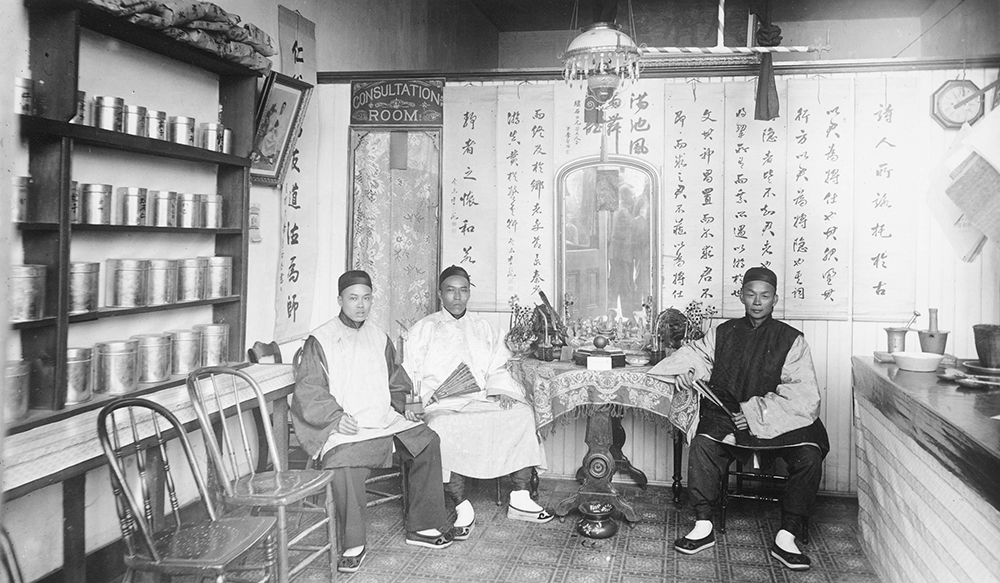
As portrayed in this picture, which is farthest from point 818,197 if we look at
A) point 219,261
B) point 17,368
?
point 17,368

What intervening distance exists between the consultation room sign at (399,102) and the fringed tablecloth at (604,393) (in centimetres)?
193

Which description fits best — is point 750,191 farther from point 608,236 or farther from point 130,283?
point 130,283

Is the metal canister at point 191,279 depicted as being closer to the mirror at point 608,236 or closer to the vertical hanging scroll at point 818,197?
the mirror at point 608,236

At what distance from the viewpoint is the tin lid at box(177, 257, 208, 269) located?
3486 mm

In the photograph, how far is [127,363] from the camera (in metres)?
3.04

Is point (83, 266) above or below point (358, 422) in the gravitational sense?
above

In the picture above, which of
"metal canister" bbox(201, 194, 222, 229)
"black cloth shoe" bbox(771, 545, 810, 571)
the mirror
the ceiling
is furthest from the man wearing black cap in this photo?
the ceiling

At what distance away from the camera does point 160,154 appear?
3.26 metres

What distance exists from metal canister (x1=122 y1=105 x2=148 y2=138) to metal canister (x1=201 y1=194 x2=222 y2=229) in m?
0.54

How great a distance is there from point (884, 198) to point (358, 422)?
3.47 metres

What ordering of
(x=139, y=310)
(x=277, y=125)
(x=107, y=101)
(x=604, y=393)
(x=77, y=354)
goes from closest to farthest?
(x=77, y=354), (x=107, y=101), (x=139, y=310), (x=604, y=393), (x=277, y=125)

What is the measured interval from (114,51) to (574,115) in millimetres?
2733

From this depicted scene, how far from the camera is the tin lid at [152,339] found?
322cm

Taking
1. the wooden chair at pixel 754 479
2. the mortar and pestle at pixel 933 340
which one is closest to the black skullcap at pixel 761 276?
the mortar and pestle at pixel 933 340
